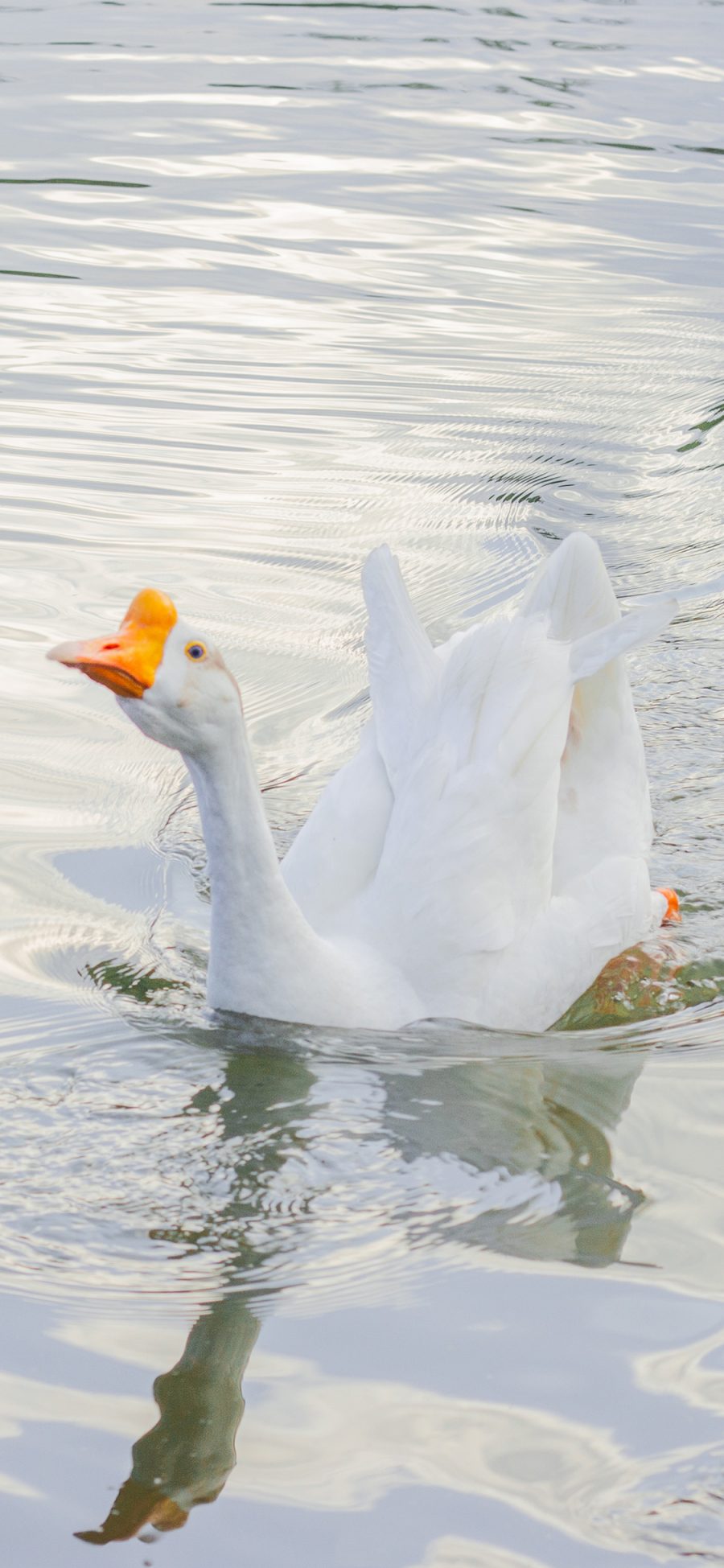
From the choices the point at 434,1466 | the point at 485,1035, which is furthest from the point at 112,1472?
the point at 485,1035

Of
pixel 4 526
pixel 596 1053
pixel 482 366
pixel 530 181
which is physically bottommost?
pixel 596 1053

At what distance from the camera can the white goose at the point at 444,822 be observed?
14.6 feet

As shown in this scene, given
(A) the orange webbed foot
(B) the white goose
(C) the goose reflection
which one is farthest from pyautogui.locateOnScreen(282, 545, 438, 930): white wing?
(A) the orange webbed foot

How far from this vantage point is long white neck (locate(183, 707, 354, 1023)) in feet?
14.5

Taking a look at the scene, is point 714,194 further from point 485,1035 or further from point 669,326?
point 485,1035

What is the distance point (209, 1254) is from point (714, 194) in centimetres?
1177

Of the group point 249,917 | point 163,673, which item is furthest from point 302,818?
point 163,673

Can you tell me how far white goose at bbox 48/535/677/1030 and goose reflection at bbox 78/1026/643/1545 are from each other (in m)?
0.25

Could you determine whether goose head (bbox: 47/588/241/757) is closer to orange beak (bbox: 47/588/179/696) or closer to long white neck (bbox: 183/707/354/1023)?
orange beak (bbox: 47/588/179/696)

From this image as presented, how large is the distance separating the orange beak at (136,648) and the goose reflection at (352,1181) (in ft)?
3.60

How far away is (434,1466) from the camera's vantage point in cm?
316

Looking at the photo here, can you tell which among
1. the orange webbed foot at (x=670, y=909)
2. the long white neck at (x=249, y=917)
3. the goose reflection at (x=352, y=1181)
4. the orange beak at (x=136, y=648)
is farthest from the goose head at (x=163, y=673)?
the orange webbed foot at (x=670, y=909)

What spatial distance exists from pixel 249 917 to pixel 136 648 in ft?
2.92

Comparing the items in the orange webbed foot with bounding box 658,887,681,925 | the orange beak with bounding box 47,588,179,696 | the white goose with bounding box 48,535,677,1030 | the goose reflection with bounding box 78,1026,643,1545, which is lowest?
the goose reflection with bounding box 78,1026,643,1545
